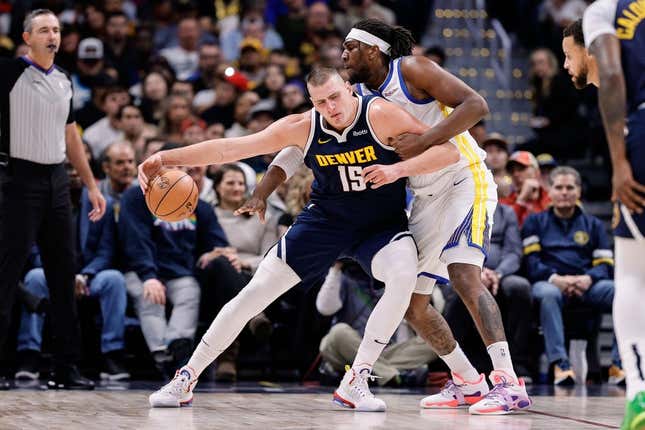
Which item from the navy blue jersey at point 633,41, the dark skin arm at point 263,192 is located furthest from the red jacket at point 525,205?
the navy blue jersey at point 633,41

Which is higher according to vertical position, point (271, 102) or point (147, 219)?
point (271, 102)

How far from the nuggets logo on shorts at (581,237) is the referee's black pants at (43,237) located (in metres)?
4.08

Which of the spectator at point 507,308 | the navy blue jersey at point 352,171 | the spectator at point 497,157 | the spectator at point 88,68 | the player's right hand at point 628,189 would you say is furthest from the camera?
the spectator at point 88,68

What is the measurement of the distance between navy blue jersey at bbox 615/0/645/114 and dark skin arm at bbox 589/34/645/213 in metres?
Result: 0.12

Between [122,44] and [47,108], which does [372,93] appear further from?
[122,44]

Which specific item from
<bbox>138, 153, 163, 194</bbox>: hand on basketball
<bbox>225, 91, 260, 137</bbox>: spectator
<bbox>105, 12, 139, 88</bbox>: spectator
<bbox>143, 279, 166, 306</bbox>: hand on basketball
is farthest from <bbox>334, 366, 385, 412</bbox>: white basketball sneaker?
<bbox>105, 12, 139, 88</bbox>: spectator

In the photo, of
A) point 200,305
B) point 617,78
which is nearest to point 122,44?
point 200,305

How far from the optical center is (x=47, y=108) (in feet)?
23.1

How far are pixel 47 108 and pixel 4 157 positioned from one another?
16.5 inches

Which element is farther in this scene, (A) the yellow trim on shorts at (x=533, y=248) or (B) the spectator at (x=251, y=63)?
(B) the spectator at (x=251, y=63)

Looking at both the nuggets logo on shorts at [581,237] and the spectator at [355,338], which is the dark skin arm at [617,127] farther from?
the nuggets logo on shorts at [581,237]

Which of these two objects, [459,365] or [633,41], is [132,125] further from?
[633,41]

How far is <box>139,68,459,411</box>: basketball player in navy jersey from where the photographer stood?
5.55m

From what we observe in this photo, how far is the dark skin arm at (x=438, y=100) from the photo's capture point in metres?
5.46
